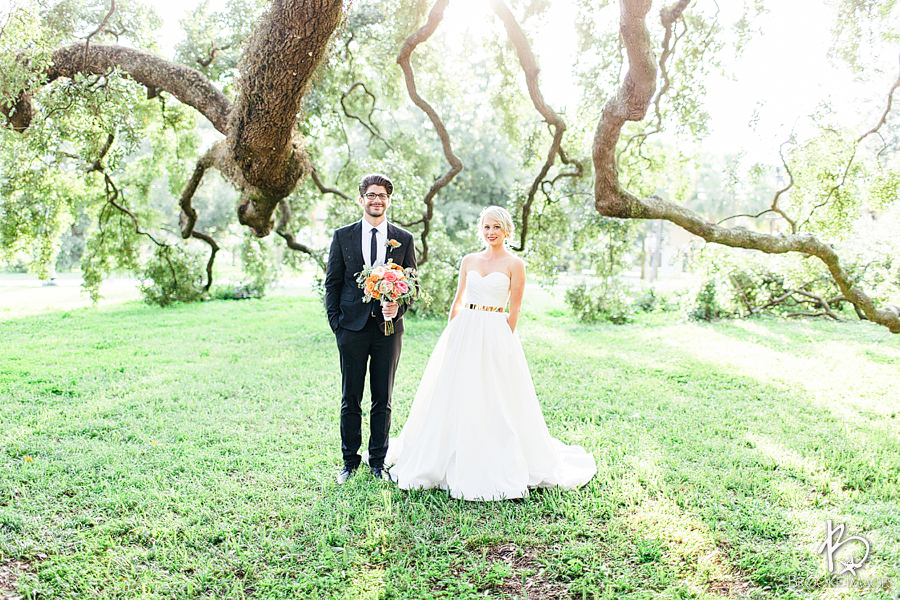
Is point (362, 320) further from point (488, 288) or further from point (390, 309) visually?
point (488, 288)

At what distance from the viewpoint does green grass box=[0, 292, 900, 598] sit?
307 cm

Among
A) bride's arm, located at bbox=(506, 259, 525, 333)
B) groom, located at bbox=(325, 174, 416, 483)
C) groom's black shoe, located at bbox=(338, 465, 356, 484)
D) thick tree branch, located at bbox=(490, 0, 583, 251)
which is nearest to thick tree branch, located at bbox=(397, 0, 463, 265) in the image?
thick tree branch, located at bbox=(490, 0, 583, 251)

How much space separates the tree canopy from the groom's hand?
2.32 m

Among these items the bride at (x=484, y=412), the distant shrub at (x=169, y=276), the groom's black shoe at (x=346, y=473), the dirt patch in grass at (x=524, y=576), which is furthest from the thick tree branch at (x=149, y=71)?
the distant shrub at (x=169, y=276)

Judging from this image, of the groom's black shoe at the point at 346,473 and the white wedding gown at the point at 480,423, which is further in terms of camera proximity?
the groom's black shoe at the point at 346,473

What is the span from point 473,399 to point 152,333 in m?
9.01

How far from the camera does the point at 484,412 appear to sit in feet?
13.8

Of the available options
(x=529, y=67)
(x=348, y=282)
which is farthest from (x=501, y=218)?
(x=529, y=67)

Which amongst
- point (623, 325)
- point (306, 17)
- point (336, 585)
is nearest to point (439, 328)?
point (623, 325)

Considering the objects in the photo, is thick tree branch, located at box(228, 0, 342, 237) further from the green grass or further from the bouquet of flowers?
the green grass

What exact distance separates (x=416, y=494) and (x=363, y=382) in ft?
3.06

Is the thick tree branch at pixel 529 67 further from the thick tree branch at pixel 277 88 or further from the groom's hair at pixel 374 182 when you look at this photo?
the groom's hair at pixel 374 182

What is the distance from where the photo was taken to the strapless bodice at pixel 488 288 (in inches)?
175

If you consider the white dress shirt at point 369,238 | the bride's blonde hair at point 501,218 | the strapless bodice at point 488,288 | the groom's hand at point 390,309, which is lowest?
the groom's hand at point 390,309
